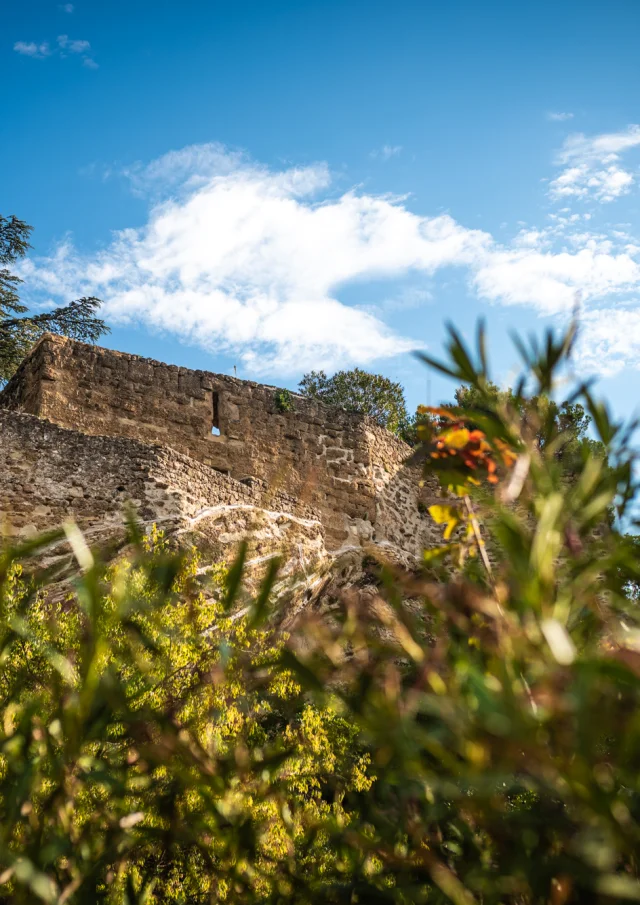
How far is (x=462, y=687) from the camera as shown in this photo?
5.22ft

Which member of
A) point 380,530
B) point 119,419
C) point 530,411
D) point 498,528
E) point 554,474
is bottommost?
point 498,528

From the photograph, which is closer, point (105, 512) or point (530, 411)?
point (530, 411)

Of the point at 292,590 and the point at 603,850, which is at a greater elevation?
the point at 292,590

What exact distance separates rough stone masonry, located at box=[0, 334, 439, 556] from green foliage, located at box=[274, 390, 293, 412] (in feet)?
0.11

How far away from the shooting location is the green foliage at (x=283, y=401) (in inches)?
428

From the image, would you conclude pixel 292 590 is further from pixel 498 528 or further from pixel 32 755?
pixel 498 528

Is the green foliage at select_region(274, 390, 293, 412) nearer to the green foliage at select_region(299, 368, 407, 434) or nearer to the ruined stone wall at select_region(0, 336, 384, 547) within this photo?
the ruined stone wall at select_region(0, 336, 384, 547)

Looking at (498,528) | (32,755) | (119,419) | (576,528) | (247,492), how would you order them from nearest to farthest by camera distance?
(498,528) < (576,528) < (32,755) < (247,492) < (119,419)

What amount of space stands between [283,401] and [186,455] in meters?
2.32

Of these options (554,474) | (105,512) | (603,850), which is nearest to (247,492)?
(105,512)

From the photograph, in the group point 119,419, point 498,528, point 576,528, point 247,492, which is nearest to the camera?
point 498,528

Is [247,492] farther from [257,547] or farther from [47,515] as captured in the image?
[47,515]

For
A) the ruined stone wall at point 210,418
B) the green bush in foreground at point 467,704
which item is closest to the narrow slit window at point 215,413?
the ruined stone wall at point 210,418

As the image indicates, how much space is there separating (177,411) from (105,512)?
329cm
